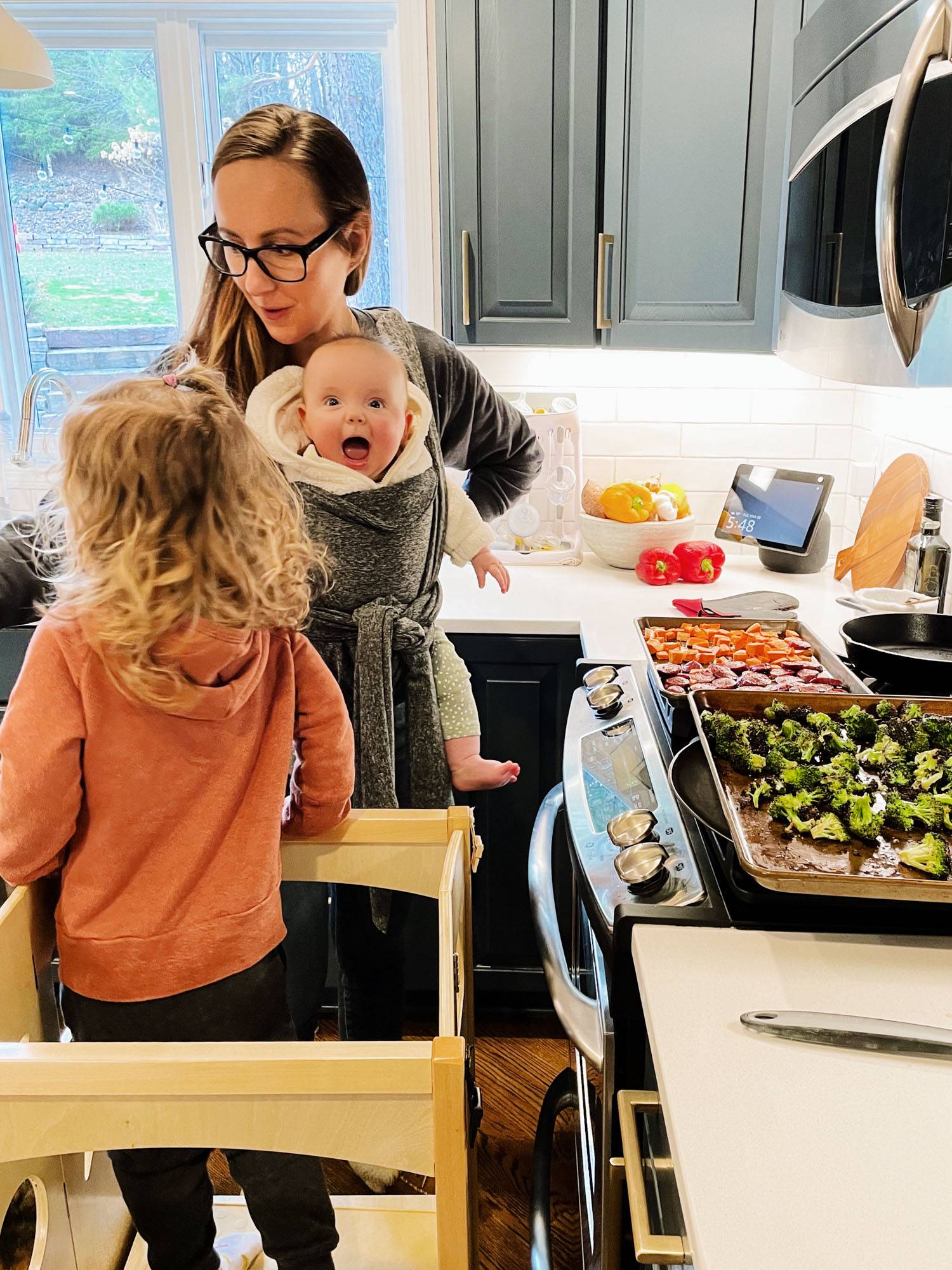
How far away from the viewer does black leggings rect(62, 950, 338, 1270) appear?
118cm

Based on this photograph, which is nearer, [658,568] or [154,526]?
[154,526]

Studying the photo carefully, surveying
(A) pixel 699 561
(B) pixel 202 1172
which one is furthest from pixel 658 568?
(B) pixel 202 1172

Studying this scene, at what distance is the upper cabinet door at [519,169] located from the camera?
1.99 metres

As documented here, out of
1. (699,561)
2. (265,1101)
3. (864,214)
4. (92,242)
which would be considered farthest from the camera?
(92,242)

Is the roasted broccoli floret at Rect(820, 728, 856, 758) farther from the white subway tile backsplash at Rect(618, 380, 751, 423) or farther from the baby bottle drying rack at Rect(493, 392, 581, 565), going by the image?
the white subway tile backsplash at Rect(618, 380, 751, 423)

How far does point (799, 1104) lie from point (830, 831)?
287 mm

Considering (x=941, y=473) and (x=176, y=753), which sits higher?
(x=941, y=473)

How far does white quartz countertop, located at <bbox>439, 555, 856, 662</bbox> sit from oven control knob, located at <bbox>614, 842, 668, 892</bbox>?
0.64 meters

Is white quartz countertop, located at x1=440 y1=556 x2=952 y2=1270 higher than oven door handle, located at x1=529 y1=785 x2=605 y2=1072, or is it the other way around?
white quartz countertop, located at x1=440 y1=556 x2=952 y2=1270

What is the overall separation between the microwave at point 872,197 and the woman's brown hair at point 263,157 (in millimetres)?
617

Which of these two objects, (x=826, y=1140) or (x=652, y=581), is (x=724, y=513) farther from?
(x=826, y=1140)

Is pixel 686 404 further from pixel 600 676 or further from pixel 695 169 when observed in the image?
pixel 600 676

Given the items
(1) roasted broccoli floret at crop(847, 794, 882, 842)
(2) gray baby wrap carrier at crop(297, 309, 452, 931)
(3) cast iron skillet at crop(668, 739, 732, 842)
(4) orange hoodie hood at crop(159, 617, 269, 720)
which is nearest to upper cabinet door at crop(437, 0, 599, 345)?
(2) gray baby wrap carrier at crop(297, 309, 452, 931)

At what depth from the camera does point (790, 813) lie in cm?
97
